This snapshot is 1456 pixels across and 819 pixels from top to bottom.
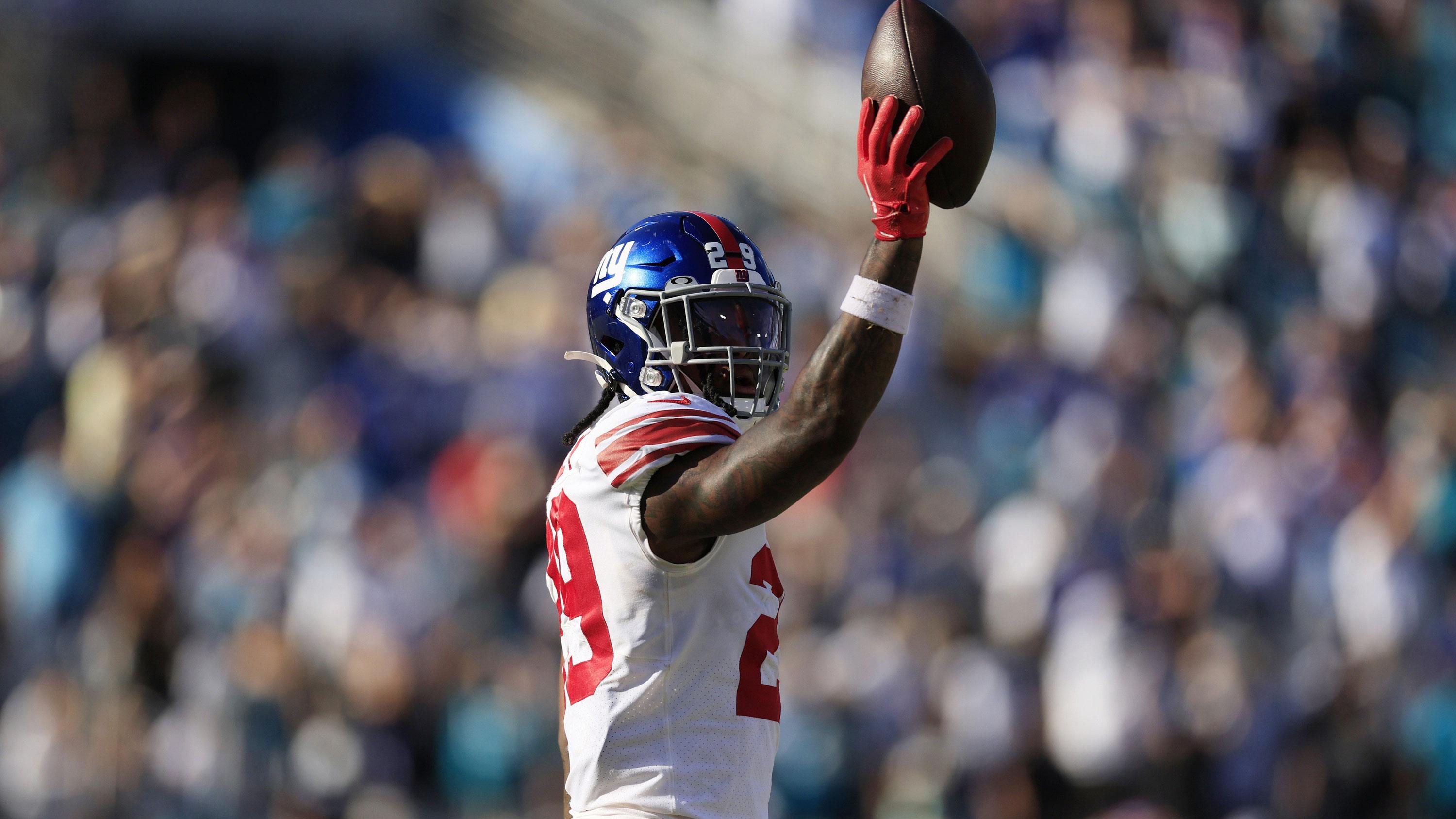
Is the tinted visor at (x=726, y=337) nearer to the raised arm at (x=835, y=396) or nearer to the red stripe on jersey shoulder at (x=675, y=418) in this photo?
the red stripe on jersey shoulder at (x=675, y=418)

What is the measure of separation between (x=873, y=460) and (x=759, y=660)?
567 centimetres

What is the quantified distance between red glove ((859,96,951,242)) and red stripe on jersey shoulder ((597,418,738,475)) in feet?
1.53

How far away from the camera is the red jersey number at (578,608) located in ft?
9.99

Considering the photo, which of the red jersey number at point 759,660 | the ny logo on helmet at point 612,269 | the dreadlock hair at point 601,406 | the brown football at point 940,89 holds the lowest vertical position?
the red jersey number at point 759,660

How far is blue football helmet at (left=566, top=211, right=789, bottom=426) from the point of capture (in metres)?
3.23

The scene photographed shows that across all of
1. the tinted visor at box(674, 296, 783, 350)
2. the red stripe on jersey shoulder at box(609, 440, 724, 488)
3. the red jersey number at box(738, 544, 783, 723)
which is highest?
the tinted visor at box(674, 296, 783, 350)

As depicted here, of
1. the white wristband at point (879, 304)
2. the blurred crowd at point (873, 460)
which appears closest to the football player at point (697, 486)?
the white wristband at point (879, 304)

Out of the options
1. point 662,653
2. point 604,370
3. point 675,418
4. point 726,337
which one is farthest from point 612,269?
point 662,653

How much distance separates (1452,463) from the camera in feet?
27.8

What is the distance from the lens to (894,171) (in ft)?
8.90

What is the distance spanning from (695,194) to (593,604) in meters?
7.38

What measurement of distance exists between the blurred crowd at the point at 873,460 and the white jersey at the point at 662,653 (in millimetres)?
4755

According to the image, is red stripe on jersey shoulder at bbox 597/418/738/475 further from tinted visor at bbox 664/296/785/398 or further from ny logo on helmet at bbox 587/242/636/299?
ny logo on helmet at bbox 587/242/636/299

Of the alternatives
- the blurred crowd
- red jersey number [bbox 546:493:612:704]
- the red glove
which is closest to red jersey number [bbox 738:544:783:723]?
red jersey number [bbox 546:493:612:704]
